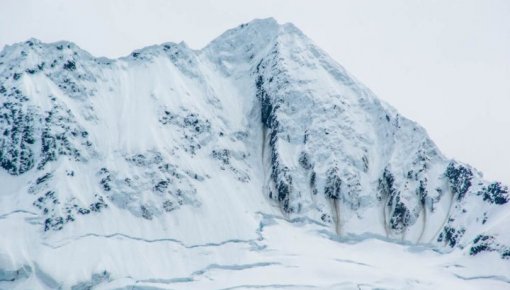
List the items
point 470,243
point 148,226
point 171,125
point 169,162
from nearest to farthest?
point 470,243 < point 148,226 < point 169,162 < point 171,125

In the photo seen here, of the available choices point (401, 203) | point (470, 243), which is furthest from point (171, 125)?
point (470, 243)

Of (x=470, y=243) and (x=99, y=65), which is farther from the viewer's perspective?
(x=99, y=65)

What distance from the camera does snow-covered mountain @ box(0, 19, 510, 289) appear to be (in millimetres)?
138250

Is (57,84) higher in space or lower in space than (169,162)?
higher

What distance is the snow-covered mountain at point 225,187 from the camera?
454 feet

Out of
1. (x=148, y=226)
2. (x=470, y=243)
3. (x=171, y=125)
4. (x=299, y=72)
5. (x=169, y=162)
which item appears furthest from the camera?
(x=299, y=72)

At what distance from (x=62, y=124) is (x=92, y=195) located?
75.0ft

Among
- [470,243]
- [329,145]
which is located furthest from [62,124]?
[470,243]

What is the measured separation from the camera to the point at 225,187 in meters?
166

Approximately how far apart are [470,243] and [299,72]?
235 feet

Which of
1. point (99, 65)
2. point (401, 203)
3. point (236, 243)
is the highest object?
point (99, 65)

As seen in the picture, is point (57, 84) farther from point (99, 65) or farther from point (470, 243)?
point (470, 243)

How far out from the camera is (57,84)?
600 ft

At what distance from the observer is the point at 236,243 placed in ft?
494
